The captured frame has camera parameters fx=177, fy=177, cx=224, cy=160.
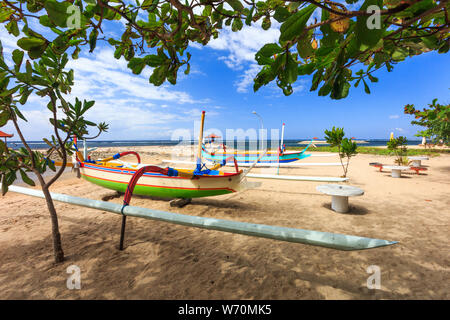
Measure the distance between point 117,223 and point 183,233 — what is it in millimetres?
1643

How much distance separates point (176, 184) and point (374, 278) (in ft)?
14.4

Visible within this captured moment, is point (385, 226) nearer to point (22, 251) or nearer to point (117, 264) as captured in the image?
point (117, 264)

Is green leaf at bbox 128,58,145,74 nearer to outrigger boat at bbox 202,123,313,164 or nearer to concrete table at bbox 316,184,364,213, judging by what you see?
concrete table at bbox 316,184,364,213

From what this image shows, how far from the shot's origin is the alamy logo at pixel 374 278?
7.11 ft

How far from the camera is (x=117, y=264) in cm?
260

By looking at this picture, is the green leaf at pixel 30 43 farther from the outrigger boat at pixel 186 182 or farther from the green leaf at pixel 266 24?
the outrigger boat at pixel 186 182

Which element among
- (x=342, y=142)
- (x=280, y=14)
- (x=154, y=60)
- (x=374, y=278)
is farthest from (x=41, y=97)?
(x=342, y=142)

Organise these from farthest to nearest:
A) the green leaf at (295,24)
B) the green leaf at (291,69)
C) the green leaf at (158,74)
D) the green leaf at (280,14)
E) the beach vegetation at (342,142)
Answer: the beach vegetation at (342,142) < the green leaf at (158,74) < the green leaf at (291,69) < the green leaf at (280,14) < the green leaf at (295,24)

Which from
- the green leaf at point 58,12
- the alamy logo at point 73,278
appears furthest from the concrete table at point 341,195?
the green leaf at point 58,12

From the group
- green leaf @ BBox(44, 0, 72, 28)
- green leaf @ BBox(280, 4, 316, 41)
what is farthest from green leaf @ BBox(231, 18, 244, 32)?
green leaf @ BBox(44, 0, 72, 28)

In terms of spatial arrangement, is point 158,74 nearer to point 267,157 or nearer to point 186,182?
point 186,182

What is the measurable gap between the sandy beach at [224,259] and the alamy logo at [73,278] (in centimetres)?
5
